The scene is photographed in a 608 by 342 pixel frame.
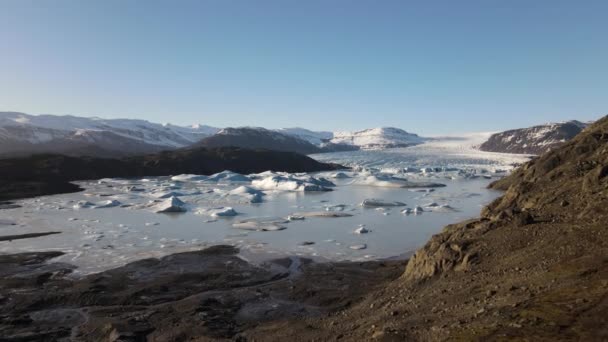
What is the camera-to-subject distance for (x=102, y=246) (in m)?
22.4

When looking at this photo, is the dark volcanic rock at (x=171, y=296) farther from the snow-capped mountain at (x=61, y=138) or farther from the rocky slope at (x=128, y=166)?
the snow-capped mountain at (x=61, y=138)

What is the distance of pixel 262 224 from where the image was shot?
2814 centimetres

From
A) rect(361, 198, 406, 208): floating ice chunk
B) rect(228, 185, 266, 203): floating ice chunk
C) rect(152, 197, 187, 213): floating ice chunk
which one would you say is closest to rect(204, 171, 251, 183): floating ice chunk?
rect(228, 185, 266, 203): floating ice chunk

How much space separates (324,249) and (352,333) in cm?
1157

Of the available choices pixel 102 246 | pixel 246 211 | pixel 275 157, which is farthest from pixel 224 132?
pixel 102 246

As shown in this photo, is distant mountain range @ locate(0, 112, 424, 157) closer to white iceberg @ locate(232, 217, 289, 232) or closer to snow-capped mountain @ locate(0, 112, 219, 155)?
snow-capped mountain @ locate(0, 112, 219, 155)

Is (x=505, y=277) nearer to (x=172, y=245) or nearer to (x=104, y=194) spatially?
(x=172, y=245)

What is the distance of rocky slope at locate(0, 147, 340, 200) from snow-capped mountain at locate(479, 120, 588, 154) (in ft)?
230

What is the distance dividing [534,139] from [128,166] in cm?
11672

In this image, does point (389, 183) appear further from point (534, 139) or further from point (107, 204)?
point (534, 139)

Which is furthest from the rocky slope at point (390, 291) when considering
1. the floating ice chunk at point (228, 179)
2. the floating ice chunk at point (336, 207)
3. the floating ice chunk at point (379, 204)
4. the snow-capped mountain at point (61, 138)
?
the snow-capped mountain at point (61, 138)

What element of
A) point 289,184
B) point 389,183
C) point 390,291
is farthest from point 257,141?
point 390,291

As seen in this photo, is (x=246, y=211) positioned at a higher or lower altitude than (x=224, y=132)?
lower

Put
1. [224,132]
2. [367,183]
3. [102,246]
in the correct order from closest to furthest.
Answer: [102,246] < [367,183] < [224,132]
